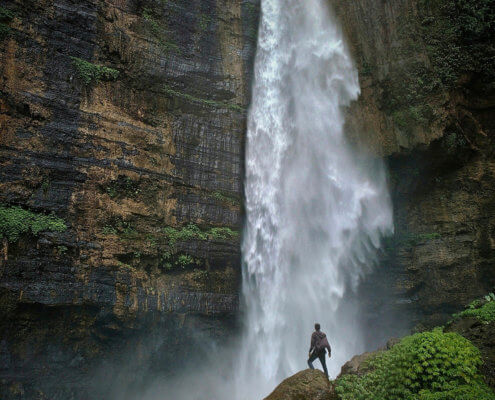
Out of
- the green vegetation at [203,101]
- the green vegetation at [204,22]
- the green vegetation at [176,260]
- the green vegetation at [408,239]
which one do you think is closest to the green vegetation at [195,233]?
the green vegetation at [176,260]

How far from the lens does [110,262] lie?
9.60 meters

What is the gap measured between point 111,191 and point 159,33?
578cm

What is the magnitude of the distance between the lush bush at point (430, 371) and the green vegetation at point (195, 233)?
5.99m

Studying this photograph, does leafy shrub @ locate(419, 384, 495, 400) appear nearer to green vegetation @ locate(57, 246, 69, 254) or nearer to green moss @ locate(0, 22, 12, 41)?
green vegetation @ locate(57, 246, 69, 254)

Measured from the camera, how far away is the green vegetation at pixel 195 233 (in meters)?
10.7

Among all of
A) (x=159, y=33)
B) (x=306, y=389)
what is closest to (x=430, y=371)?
(x=306, y=389)

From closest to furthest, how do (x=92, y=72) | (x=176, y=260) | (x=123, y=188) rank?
(x=123, y=188) → (x=176, y=260) → (x=92, y=72)

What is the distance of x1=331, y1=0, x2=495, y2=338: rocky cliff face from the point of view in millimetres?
11703

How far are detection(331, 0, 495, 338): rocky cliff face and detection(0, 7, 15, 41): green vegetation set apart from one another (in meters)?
10.9

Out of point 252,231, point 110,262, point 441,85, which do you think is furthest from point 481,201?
point 110,262

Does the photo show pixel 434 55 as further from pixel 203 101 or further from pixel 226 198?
pixel 226 198

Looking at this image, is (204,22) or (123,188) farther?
(204,22)

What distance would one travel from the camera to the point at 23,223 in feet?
28.9

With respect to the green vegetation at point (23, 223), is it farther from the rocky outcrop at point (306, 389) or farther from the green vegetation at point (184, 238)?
the rocky outcrop at point (306, 389)
